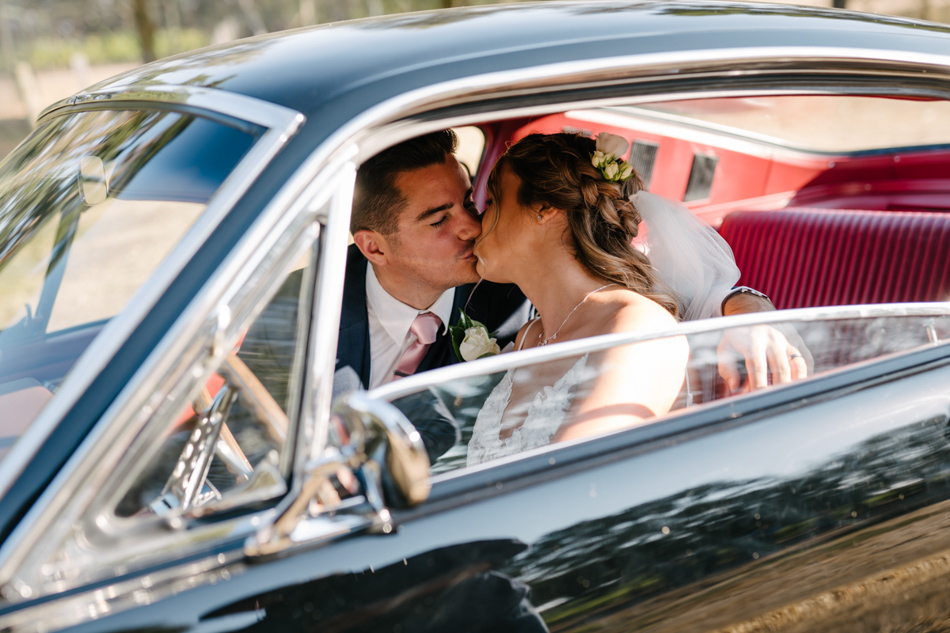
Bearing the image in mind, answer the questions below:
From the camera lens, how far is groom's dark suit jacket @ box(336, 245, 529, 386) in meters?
2.36

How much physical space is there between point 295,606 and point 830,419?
0.92 m

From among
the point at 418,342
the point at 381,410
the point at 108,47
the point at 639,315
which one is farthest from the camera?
the point at 108,47

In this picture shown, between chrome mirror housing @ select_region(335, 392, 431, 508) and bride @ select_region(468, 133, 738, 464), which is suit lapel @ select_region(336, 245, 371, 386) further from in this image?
chrome mirror housing @ select_region(335, 392, 431, 508)

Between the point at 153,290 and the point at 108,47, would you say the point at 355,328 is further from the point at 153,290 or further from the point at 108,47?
the point at 108,47

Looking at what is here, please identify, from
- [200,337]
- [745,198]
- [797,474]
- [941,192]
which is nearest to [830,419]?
[797,474]

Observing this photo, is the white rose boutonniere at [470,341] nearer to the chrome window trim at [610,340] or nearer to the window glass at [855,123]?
the chrome window trim at [610,340]

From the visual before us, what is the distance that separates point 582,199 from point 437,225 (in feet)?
1.44

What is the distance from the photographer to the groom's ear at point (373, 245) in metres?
2.45

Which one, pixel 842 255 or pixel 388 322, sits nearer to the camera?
pixel 388 322

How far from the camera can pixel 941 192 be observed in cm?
349

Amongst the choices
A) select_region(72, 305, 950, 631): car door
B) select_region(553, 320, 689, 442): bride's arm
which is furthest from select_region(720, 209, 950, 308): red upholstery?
select_region(553, 320, 689, 442): bride's arm

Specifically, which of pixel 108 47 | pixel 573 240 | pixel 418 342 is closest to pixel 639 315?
pixel 573 240

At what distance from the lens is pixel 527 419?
149 cm

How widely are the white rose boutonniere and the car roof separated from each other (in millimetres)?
955
